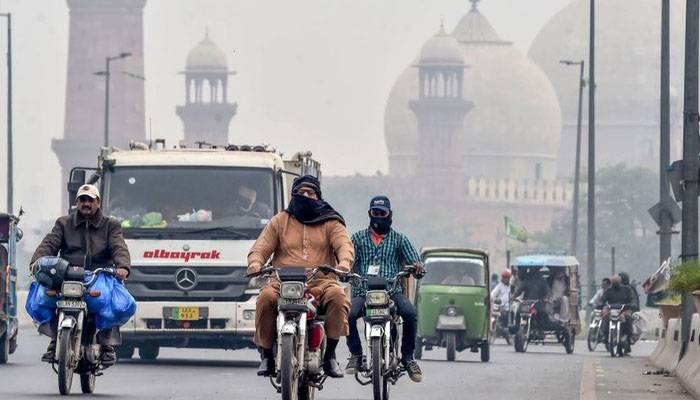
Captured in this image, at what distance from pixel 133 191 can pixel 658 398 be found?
21.2 feet

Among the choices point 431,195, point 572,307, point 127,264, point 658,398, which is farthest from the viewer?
point 431,195

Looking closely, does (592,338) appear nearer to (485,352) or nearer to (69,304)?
(485,352)

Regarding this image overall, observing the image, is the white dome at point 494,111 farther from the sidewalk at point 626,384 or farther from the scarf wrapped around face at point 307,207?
the scarf wrapped around face at point 307,207

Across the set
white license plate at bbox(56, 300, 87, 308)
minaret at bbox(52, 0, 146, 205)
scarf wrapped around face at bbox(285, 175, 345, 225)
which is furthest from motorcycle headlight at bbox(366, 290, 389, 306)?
minaret at bbox(52, 0, 146, 205)

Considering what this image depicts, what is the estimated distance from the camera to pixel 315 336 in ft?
51.9

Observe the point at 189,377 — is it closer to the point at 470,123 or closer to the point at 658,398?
the point at 658,398

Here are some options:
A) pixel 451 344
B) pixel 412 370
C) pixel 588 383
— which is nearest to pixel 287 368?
pixel 412 370

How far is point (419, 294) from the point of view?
105ft

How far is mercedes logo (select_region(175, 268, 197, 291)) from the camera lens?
2409 cm

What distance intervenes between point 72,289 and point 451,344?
13615 millimetres

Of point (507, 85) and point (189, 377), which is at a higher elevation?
point (507, 85)

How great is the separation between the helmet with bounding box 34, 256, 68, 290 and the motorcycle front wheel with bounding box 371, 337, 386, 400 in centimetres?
244

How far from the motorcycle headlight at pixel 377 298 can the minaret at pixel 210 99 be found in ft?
407

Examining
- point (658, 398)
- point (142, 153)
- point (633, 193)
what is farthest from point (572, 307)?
point (633, 193)
